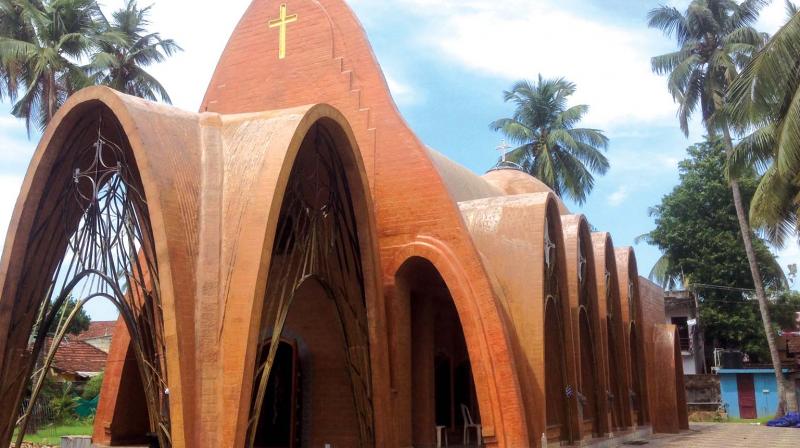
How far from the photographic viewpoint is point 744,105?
540 inches

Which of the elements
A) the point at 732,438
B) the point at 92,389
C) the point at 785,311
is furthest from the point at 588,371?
the point at 785,311

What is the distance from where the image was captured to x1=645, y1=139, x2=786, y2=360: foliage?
120ft

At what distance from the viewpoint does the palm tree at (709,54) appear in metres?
28.4

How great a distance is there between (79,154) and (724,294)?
108ft

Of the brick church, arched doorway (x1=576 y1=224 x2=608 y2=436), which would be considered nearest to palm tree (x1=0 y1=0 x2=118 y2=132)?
the brick church

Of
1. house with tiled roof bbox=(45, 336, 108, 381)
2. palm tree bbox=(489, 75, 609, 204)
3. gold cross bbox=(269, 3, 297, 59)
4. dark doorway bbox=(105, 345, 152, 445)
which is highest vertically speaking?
palm tree bbox=(489, 75, 609, 204)

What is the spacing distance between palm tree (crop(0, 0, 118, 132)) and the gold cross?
741 cm

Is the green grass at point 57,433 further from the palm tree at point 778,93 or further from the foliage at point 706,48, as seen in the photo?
the foliage at point 706,48

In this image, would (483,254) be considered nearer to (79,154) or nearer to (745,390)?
(79,154)

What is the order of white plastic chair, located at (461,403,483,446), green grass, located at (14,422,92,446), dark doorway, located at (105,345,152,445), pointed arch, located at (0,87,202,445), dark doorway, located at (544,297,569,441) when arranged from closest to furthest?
1. pointed arch, located at (0,87,202,445)
2. dark doorway, located at (105,345,152,445)
3. dark doorway, located at (544,297,569,441)
4. white plastic chair, located at (461,403,483,446)
5. green grass, located at (14,422,92,446)

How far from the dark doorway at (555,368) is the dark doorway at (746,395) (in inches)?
809

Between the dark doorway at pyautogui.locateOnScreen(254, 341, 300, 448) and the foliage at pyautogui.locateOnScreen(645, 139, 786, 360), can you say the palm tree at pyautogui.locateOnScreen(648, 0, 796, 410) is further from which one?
the dark doorway at pyautogui.locateOnScreen(254, 341, 300, 448)

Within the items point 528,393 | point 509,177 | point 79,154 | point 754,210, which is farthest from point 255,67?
point 754,210

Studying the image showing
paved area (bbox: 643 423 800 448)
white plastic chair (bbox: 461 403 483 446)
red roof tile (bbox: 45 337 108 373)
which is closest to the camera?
white plastic chair (bbox: 461 403 483 446)
